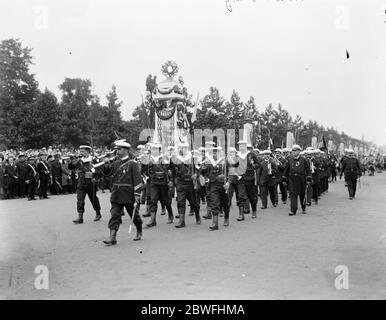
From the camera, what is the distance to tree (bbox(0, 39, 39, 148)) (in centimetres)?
3438

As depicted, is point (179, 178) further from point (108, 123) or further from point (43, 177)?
point (108, 123)

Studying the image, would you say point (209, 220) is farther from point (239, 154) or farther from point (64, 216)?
point (64, 216)

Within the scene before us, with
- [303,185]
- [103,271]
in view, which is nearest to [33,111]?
[303,185]

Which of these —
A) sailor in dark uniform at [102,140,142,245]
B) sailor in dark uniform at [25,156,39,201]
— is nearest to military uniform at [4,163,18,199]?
sailor in dark uniform at [25,156,39,201]

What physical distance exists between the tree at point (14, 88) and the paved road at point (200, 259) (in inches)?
893

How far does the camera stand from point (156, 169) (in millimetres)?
12266

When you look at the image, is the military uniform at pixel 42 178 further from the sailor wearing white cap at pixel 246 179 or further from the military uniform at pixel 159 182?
the sailor wearing white cap at pixel 246 179

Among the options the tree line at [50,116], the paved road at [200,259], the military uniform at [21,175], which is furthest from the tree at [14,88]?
the paved road at [200,259]

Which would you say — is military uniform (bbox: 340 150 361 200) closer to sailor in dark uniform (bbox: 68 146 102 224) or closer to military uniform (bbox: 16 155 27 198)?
sailor in dark uniform (bbox: 68 146 102 224)

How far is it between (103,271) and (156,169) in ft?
17.2

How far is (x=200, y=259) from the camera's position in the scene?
7926 millimetres

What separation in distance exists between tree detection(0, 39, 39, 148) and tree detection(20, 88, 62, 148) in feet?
1.61

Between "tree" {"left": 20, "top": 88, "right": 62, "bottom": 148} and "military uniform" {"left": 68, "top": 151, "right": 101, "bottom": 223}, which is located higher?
"tree" {"left": 20, "top": 88, "right": 62, "bottom": 148}

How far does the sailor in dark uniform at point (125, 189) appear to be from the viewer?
31.6ft
